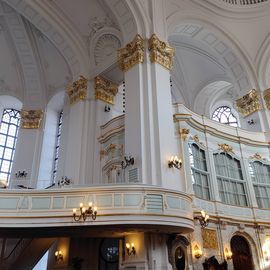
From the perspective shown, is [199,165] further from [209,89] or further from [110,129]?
[209,89]

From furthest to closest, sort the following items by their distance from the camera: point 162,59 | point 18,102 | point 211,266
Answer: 1. point 18,102
2. point 162,59
3. point 211,266

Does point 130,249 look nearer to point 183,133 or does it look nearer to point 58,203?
point 58,203

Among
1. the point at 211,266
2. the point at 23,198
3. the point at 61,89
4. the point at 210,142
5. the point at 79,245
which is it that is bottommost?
the point at 211,266

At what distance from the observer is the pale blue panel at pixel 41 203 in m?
9.88

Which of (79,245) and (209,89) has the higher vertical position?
(209,89)

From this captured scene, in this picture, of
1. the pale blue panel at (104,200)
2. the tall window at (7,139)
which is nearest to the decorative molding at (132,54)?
the pale blue panel at (104,200)

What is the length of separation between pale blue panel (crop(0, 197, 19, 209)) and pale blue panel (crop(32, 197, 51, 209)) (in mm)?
534

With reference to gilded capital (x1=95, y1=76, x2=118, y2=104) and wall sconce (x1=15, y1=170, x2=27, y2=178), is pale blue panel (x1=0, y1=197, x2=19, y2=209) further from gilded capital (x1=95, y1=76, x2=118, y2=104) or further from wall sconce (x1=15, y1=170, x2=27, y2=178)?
wall sconce (x1=15, y1=170, x2=27, y2=178)

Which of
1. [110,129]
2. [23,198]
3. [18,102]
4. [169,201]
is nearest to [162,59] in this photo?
[110,129]

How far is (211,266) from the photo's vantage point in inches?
469

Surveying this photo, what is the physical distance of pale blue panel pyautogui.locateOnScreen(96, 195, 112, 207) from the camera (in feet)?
32.1

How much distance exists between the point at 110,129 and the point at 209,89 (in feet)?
34.2

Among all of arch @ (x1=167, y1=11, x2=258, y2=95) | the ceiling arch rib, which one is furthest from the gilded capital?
arch @ (x1=167, y1=11, x2=258, y2=95)

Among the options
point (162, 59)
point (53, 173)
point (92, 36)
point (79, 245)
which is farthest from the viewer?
point (53, 173)
